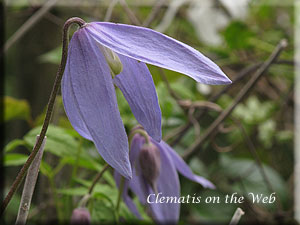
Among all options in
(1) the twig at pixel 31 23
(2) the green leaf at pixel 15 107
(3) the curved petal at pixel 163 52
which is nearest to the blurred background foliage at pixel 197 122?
(2) the green leaf at pixel 15 107

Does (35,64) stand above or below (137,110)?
below

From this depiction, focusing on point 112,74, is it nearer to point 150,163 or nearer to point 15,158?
point 150,163

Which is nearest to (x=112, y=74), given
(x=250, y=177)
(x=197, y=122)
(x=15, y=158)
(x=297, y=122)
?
(x=15, y=158)

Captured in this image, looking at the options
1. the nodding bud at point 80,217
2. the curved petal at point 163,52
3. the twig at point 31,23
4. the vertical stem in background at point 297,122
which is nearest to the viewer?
the curved petal at point 163,52

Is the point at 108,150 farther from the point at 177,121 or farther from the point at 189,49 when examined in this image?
the point at 177,121

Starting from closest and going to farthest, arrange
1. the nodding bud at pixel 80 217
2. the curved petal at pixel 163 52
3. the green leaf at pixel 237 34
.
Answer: the curved petal at pixel 163 52 → the nodding bud at pixel 80 217 → the green leaf at pixel 237 34

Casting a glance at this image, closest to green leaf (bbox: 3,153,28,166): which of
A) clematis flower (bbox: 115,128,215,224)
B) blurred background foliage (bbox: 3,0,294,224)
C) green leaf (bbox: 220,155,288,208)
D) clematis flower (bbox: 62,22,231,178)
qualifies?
blurred background foliage (bbox: 3,0,294,224)

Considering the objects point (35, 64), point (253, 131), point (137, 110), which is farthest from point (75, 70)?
point (35, 64)

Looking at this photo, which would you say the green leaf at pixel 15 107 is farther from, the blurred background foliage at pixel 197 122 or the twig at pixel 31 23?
the twig at pixel 31 23
